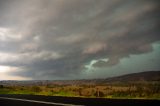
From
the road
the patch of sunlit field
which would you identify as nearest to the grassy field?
the patch of sunlit field

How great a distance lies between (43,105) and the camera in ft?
38.0

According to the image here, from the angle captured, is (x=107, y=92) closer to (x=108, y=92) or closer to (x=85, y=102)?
(x=108, y=92)

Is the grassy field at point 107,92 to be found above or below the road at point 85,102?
above

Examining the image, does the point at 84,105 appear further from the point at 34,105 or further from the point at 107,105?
the point at 34,105

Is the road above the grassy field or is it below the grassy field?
below

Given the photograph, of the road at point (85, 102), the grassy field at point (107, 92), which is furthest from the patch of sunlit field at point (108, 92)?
the road at point (85, 102)

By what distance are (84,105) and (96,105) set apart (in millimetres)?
438

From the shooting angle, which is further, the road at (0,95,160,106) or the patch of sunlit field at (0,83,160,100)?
the patch of sunlit field at (0,83,160,100)

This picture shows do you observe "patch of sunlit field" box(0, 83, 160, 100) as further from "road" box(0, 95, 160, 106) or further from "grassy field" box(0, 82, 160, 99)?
"road" box(0, 95, 160, 106)

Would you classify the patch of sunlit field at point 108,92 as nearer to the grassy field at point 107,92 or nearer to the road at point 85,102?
the grassy field at point 107,92

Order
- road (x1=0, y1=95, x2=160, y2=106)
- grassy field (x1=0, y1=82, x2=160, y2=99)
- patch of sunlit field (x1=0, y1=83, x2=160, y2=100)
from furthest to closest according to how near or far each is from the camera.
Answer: grassy field (x1=0, y1=82, x2=160, y2=99), patch of sunlit field (x1=0, y1=83, x2=160, y2=100), road (x1=0, y1=95, x2=160, y2=106)

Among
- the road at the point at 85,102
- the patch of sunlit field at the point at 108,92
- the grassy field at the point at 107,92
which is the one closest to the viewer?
the road at the point at 85,102

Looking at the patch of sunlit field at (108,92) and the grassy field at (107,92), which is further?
the grassy field at (107,92)

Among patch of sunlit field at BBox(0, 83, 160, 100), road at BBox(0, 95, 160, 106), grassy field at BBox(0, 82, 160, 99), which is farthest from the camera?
grassy field at BBox(0, 82, 160, 99)
